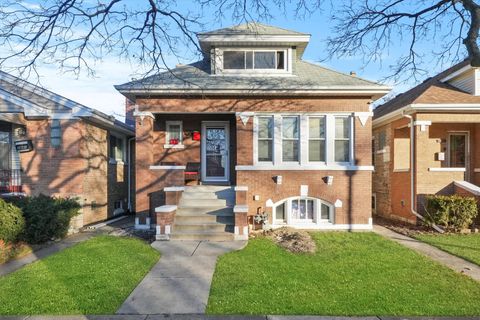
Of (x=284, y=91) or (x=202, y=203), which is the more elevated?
(x=284, y=91)

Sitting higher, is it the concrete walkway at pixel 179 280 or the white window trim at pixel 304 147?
the white window trim at pixel 304 147

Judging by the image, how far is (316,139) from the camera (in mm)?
11500

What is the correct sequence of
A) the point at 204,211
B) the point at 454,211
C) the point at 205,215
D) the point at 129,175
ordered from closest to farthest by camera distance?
1. the point at 205,215
2. the point at 204,211
3. the point at 454,211
4. the point at 129,175

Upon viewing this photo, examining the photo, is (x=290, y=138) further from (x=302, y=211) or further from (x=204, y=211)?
(x=204, y=211)

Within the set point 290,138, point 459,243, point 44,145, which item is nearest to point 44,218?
point 44,145

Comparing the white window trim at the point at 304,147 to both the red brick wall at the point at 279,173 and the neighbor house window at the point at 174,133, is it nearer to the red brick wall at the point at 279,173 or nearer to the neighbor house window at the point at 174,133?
the red brick wall at the point at 279,173

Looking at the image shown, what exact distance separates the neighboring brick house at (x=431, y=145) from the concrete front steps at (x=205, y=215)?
21.6 feet

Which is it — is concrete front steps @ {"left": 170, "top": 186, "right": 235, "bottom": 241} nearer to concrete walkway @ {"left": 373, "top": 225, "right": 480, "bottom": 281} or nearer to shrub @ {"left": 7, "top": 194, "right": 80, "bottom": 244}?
shrub @ {"left": 7, "top": 194, "right": 80, "bottom": 244}

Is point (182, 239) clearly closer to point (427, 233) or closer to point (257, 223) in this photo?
point (257, 223)

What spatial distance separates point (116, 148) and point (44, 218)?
6.57 meters

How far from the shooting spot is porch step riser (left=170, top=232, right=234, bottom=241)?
9.26 m

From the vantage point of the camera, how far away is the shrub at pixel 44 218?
9.06 meters

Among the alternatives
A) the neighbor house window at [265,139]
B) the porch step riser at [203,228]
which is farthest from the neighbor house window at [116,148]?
the neighbor house window at [265,139]

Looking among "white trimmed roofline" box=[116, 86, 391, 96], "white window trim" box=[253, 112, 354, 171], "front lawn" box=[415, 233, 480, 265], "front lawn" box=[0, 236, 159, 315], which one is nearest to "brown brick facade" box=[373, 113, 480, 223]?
"front lawn" box=[415, 233, 480, 265]
